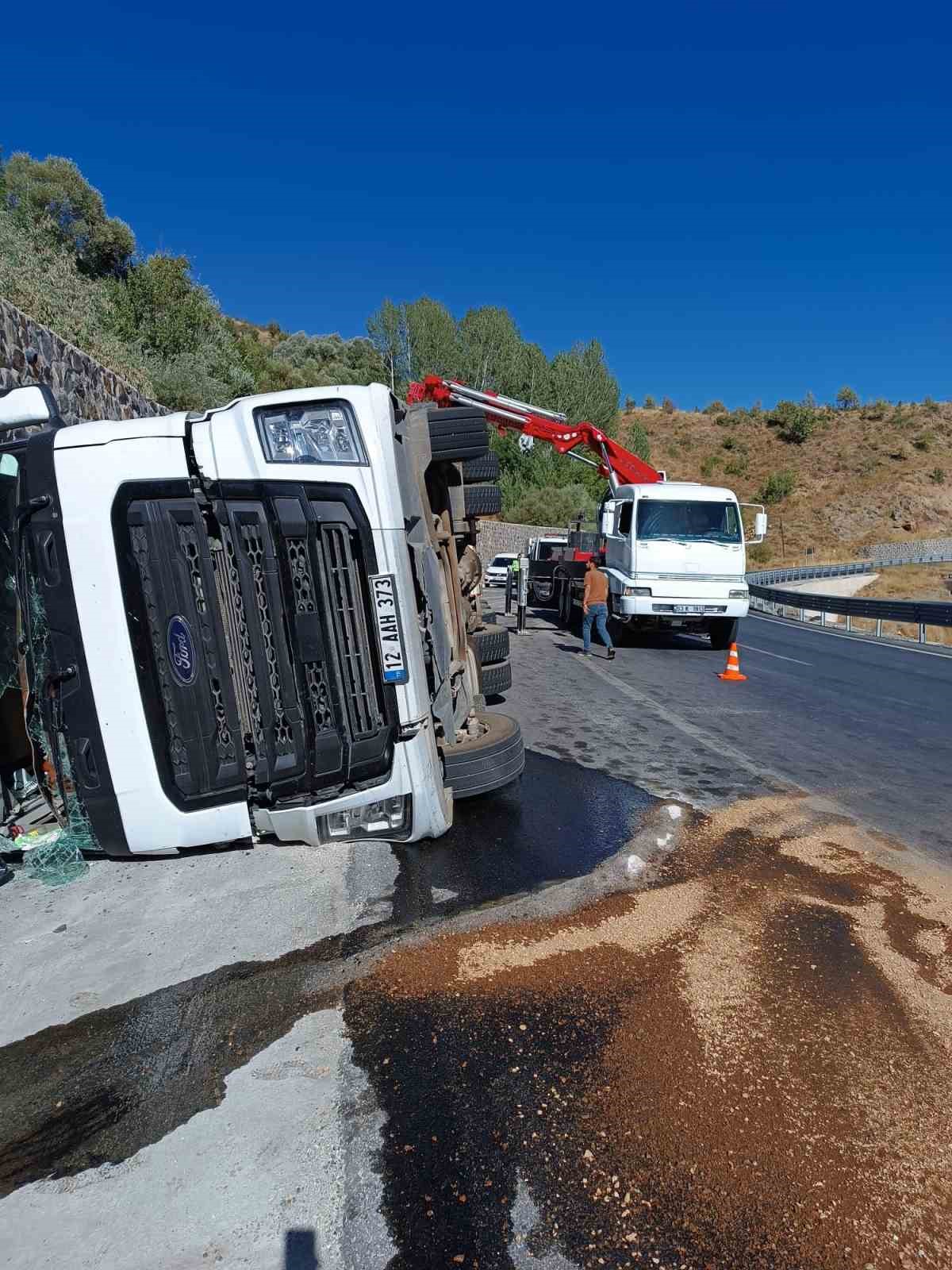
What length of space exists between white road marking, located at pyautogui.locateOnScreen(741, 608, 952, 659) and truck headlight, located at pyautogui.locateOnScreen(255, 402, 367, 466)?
14361mm

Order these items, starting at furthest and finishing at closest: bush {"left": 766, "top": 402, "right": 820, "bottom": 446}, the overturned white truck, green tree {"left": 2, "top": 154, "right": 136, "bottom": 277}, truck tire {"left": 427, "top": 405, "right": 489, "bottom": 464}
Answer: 1. bush {"left": 766, "top": 402, "right": 820, "bottom": 446}
2. green tree {"left": 2, "top": 154, "right": 136, "bottom": 277}
3. truck tire {"left": 427, "top": 405, "right": 489, "bottom": 464}
4. the overturned white truck

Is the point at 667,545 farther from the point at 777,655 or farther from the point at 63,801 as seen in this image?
the point at 63,801

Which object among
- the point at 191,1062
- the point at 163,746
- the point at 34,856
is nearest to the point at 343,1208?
the point at 191,1062

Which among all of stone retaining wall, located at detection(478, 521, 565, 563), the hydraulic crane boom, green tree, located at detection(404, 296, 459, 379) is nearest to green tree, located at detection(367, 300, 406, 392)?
green tree, located at detection(404, 296, 459, 379)

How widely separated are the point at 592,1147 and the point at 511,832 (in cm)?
253

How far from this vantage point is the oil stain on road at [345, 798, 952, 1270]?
6.24 ft

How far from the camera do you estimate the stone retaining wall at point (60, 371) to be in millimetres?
6562

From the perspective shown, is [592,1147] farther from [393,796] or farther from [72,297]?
[72,297]

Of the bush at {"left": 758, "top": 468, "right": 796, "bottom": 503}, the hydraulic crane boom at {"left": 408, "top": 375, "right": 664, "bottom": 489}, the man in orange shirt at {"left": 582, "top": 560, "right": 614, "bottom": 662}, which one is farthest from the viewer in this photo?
the bush at {"left": 758, "top": 468, "right": 796, "bottom": 503}

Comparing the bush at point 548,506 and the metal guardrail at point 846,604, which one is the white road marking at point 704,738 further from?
the bush at point 548,506

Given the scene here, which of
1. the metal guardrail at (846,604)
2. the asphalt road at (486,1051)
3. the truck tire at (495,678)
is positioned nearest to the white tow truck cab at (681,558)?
the truck tire at (495,678)

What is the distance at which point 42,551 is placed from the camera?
9.91 feet

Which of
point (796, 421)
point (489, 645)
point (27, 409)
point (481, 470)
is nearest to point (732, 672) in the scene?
point (489, 645)

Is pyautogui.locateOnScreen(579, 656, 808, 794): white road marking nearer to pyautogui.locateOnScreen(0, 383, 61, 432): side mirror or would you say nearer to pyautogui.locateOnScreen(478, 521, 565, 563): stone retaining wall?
pyautogui.locateOnScreen(0, 383, 61, 432): side mirror
